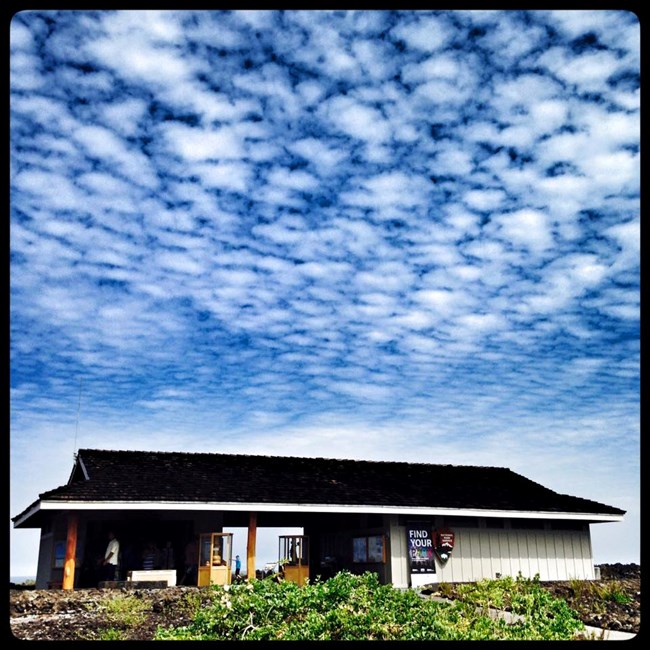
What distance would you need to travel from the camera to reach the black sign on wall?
870 inches

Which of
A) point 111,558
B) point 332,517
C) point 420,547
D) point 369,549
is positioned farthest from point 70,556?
point 420,547

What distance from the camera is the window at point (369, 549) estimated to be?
22281 mm

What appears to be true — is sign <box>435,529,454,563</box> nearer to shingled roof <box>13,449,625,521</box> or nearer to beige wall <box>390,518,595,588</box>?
beige wall <box>390,518,595,588</box>

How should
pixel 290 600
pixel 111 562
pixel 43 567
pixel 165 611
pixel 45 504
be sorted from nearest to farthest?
pixel 290 600 < pixel 165 611 < pixel 45 504 < pixel 111 562 < pixel 43 567

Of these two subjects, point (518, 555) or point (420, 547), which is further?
point (518, 555)

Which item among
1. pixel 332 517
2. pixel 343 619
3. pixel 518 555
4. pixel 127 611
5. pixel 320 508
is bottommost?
pixel 518 555

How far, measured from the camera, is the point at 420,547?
73.2 feet

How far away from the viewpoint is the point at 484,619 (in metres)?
10.9

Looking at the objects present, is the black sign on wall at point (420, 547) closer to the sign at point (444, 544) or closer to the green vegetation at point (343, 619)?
the sign at point (444, 544)

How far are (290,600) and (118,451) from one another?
601 inches

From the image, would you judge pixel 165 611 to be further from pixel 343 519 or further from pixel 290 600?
pixel 343 519

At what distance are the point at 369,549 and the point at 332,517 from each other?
11.0 ft

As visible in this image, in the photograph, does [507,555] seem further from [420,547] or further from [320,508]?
[320,508]
